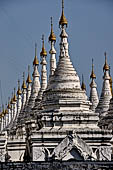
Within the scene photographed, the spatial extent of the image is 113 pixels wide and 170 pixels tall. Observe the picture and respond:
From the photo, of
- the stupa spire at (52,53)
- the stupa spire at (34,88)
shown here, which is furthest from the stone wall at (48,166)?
the stupa spire at (34,88)

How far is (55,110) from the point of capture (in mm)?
47156

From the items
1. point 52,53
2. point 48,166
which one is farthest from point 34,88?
point 48,166

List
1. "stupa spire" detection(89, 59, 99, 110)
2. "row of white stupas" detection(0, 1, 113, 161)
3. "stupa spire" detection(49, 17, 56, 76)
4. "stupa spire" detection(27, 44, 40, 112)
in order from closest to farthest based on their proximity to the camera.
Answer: "row of white stupas" detection(0, 1, 113, 161)
"stupa spire" detection(49, 17, 56, 76)
"stupa spire" detection(27, 44, 40, 112)
"stupa spire" detection(89, 59, 99, 110)

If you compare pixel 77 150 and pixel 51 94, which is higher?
pixel 51 94

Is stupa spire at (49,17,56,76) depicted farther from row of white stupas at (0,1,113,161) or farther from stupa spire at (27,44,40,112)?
stupa spire at (27,44,40,112)

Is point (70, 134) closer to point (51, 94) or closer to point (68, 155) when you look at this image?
point (68, 155)

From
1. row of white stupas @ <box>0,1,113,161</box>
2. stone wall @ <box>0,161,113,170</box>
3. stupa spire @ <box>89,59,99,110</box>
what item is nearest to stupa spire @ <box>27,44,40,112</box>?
row of white stupas @ <box>0,1,113,161</box>

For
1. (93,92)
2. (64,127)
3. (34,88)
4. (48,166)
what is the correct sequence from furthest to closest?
(93,92)
(34,88)
(64,127)
(48,166)

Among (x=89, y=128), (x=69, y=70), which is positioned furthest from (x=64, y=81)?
(x=89, y=128)

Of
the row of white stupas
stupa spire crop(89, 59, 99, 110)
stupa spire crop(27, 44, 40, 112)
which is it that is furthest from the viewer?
stupa spire crop(89, 59, 99, 110)

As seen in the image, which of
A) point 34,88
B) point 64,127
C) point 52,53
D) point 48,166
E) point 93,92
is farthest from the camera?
point 93,92

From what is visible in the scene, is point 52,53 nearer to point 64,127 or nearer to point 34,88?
point 34,88

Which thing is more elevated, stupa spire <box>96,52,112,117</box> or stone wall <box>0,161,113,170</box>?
stupa spire <box>96,52,112,117</box>

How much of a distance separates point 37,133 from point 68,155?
2.56 metres
